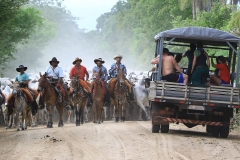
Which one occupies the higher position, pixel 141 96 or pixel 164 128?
pixel 141 96

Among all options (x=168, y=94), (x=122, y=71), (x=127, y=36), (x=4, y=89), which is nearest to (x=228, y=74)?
(x=168, y=94)

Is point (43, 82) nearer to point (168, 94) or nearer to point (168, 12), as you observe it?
point (168, 94)

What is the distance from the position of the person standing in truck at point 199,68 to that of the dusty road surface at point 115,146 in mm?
1747

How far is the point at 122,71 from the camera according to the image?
78.9 ft

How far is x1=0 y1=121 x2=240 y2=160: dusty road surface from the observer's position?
12984 millimetres

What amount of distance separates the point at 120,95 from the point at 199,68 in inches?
287

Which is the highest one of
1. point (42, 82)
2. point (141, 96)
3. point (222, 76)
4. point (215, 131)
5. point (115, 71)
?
point (115, 71)

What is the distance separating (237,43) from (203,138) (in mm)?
2955

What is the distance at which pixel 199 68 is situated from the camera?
1791 centimetres

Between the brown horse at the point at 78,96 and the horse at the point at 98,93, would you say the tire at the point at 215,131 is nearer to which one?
the brown horse at the point at 78,96

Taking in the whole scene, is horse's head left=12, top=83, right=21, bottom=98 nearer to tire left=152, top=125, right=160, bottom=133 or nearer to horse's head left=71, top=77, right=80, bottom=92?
horse's head left=71, top=77, right=80, bottom=92

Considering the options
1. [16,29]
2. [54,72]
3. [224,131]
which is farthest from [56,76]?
[16,29]

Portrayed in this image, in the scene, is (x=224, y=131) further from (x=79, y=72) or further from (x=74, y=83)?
(x=79, y=72)

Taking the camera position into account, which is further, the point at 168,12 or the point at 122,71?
the point at 168,12
